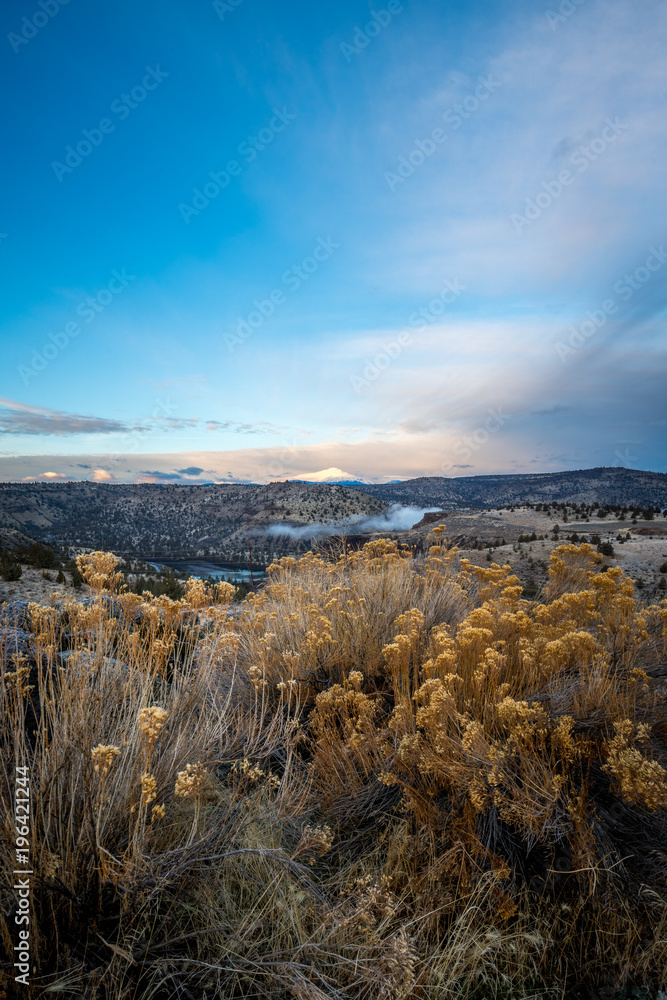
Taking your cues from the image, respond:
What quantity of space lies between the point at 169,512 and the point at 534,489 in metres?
102

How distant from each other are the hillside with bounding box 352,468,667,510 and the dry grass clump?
96.2m

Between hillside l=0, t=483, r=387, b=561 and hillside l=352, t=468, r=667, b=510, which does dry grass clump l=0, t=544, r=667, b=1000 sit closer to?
hillside l=0, t=483, r=387, b=561

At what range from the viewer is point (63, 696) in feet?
7.35

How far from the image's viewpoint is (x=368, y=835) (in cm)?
266

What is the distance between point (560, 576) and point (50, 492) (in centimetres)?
11304

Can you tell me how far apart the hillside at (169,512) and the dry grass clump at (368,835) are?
194 ft

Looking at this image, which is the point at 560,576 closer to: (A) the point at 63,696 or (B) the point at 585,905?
(B) the point at 585,905

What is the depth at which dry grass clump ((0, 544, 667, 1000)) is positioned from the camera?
171 cm

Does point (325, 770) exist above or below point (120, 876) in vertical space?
below

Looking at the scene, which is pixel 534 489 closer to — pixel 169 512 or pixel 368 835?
pixel 169 512

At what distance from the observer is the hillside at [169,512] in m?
74.0

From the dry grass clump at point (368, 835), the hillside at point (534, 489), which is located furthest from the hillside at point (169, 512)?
the dry grass clump at point (368, 835)

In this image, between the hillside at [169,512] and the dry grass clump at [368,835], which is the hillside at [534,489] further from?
the dry grass clump at [368,835]

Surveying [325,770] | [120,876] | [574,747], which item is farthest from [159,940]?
[574,747]
